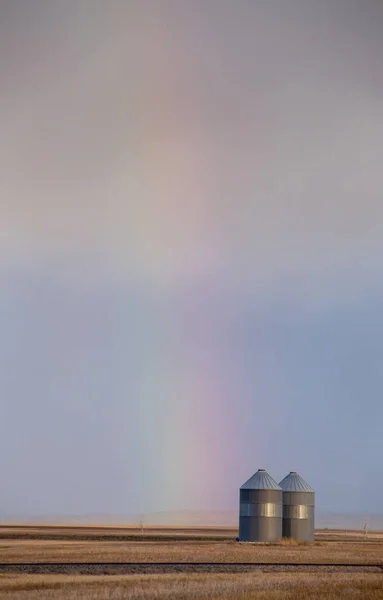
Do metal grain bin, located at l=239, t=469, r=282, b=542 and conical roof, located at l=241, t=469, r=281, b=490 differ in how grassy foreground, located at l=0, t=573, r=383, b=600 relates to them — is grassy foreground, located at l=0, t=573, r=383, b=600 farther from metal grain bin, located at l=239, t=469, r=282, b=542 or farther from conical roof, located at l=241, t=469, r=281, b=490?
conical roof, located at l=241, t=469, r=281, b=490

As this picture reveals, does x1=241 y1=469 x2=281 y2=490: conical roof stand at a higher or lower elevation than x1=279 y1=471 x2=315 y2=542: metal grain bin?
higher

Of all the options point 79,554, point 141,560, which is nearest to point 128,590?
point 141,560

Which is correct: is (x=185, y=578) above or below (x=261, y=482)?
below

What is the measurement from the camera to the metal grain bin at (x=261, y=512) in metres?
78.8

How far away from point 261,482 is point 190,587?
49038mm

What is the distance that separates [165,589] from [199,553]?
25.6m

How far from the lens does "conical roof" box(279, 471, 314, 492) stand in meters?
84.3

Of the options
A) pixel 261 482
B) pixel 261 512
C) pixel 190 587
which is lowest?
pixel 190 587

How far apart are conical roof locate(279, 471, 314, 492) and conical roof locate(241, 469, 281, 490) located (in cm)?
318

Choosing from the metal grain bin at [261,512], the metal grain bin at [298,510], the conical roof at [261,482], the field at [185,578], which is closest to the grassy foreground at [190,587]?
the field at [185,578]

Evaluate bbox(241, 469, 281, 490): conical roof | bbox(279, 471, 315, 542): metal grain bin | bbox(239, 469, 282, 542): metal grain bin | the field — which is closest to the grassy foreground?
the field

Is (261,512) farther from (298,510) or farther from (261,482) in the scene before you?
(298,510)

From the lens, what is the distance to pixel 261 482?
81.0 metres

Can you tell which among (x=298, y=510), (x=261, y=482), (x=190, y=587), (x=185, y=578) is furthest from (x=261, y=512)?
(x=190, y=587)
